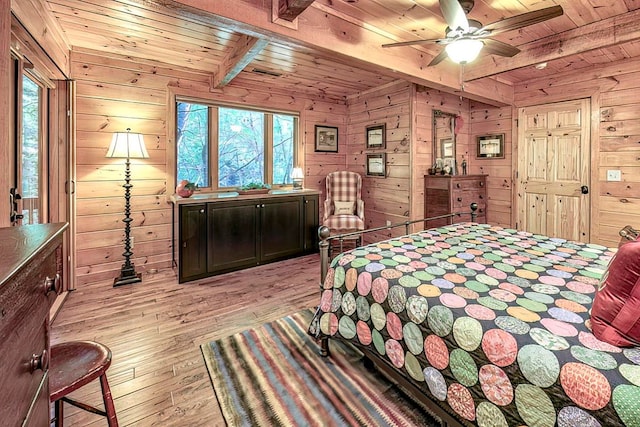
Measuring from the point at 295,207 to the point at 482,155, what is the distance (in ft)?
9.55

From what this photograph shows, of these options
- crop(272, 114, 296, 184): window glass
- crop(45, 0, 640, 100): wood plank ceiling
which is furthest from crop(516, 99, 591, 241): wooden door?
crop(272, 114, 296, 184): window glass

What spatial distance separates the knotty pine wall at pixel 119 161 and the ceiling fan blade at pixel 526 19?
3.21m

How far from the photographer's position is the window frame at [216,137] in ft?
12.8

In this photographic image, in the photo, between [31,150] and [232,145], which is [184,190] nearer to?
[232,145]

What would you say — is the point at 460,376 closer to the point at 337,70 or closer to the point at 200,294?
the point at 200,294

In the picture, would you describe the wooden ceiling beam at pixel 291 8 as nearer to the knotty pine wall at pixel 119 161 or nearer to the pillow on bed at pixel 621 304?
the pillow on bed at pixel 621 304

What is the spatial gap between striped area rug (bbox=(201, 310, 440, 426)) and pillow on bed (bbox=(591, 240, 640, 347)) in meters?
0.90

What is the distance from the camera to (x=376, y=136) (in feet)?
15.7

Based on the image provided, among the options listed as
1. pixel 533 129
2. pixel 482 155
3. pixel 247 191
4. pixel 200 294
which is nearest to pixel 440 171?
pixel 482 155

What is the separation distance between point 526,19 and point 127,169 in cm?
367

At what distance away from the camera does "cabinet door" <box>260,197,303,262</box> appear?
4145mm

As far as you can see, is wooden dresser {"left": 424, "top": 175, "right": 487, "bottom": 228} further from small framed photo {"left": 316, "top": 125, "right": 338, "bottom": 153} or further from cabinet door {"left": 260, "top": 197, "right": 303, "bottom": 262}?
cabinet door {"left": 260, "top": 197, "right": 303, "bottom": 262}

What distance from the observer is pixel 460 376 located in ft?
4.19

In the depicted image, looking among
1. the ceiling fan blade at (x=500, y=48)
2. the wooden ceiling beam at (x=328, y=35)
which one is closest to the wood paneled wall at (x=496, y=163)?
the wooden ceiling beam at (x=328, y=35)
